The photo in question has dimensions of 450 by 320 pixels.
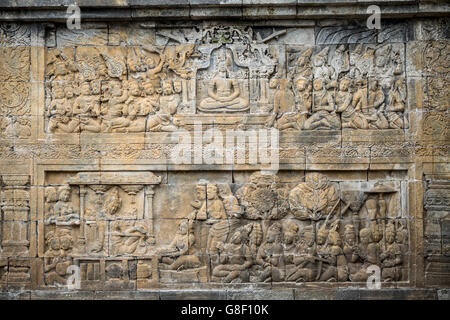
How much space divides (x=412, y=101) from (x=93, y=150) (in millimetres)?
4673

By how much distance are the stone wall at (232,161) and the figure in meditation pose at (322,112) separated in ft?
0.07

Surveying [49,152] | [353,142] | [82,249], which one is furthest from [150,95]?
[353,142]

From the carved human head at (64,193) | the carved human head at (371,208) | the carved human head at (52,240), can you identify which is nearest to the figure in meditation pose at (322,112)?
the carved human head at (371,208)

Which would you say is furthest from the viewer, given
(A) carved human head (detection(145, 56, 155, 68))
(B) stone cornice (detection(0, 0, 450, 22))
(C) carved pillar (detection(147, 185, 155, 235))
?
(A) carved human head (detection(145, 56, 155, 68))

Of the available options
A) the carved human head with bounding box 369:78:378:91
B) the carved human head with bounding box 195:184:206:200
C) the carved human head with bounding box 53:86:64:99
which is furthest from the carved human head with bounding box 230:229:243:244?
the carved human head with bounding box 53:86:64:99

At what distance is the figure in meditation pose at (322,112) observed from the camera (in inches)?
317

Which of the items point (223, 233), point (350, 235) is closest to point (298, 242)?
point (350, 235)

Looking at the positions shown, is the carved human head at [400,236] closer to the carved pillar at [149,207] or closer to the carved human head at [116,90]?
the carved pillar at [149,207]

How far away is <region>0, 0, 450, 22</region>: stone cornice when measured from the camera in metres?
7.77

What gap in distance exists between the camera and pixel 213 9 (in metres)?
7.91

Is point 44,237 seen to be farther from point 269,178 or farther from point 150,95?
point 269,178

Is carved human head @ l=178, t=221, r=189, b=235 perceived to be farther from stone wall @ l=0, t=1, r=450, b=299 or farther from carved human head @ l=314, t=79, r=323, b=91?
carved human head @ l=314, t=79, r=323, b=91

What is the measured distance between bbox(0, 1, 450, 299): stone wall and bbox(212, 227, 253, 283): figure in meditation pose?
0.02 meters

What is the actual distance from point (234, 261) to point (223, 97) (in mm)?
2394
